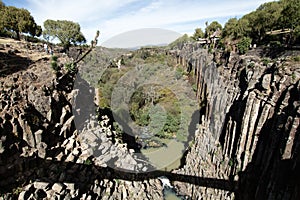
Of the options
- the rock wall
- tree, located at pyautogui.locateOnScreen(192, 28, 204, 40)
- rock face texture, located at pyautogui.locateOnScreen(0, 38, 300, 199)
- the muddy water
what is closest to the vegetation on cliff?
rock face texture, located at pyautogui.locateOnScreen(0, 38, 300, 199)

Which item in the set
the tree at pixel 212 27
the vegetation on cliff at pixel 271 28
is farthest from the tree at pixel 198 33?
the vegetation on cliff at pixel 271 28

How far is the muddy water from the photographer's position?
70.8 ft

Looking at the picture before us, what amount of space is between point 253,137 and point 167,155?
12.1 metres

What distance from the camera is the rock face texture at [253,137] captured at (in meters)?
9.73

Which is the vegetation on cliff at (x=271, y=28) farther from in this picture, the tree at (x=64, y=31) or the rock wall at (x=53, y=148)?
the tree at (x=64, y=31)

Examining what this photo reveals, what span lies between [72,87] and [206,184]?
1512cm

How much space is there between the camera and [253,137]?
1309 cm

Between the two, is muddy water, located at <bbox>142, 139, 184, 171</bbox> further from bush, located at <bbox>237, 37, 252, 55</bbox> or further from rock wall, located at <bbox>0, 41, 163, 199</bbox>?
bush, located at <bbox>237, 37, 252, 55</bbox>

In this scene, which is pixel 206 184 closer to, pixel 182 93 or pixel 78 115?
pixel 78 115

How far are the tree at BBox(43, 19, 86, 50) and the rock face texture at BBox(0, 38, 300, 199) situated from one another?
368 inches

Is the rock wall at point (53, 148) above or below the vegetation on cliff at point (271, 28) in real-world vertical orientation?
below

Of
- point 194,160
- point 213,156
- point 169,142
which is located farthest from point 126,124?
point 213,156

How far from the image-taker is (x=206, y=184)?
1598 cm

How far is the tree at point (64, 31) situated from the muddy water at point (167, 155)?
20948mm
